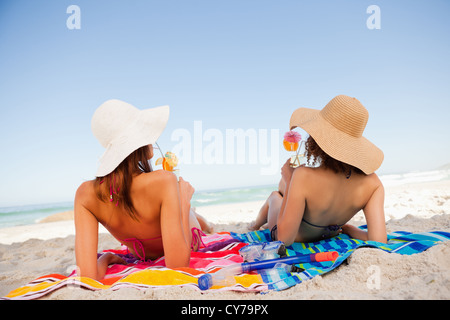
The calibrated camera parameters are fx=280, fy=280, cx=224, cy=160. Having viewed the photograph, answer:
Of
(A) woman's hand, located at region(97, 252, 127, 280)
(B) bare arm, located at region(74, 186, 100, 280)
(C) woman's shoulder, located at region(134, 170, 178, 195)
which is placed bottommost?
(A) woman's hand, located at region(97, 252, 127, 280)

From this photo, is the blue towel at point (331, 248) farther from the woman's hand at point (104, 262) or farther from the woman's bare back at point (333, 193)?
the woman's hand at point (104, 262)

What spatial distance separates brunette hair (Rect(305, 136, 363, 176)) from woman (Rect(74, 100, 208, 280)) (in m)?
1.11

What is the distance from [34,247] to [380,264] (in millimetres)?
4036

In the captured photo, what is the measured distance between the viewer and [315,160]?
225 cm

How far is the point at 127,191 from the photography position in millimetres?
1779

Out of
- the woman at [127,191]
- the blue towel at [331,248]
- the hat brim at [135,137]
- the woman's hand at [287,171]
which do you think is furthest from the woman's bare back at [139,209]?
the woman's hand at [287,171]

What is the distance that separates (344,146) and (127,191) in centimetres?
154

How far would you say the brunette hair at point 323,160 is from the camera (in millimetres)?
2123

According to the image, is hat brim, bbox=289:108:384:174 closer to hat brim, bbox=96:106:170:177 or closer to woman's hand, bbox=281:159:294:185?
woman's hand, bbox=281:159:294:185

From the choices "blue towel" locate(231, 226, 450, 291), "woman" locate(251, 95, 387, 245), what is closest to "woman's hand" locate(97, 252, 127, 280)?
"blue towel" locate(231, 226, 450, 291)

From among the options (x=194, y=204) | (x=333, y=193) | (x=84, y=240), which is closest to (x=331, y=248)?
→ (x=333, y=193)

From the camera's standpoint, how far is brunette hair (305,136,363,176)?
83.6 inches
